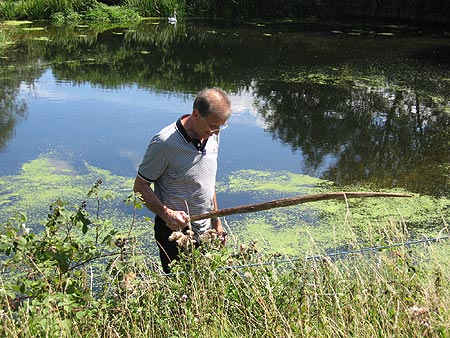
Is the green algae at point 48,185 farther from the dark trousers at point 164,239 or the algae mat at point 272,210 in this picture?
the dark trousers at point 164,239

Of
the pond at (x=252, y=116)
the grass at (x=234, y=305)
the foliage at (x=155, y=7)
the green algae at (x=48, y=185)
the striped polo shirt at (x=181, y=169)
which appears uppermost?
the foliage at (x=155, y=7)

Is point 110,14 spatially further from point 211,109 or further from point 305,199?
point 305,199

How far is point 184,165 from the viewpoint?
2549 millimetres

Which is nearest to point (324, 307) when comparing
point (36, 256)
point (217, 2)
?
point (36, 256)

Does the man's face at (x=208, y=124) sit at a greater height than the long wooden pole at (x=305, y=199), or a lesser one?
greater

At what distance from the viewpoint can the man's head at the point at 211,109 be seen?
2.41 meters

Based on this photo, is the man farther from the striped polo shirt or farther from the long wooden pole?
the long wooden pole

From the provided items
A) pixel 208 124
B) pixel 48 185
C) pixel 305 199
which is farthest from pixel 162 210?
pixel 48 185

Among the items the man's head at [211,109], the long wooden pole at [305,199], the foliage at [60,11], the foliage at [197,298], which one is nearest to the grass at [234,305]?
the foliage at [197,298]

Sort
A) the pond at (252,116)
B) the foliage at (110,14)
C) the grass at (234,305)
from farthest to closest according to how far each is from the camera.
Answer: the foliage at (110,14), the pond at (252,116), the grass at (234,305)

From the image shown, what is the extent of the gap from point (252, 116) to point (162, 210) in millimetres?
4883

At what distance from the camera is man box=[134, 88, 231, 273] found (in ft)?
8.03

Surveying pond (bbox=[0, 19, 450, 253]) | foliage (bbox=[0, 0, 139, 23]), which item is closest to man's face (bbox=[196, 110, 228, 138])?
pond (bbox=[0, 19, 450, 253])

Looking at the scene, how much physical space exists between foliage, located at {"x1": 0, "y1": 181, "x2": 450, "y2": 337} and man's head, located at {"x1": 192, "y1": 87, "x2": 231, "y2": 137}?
0.50 meters
